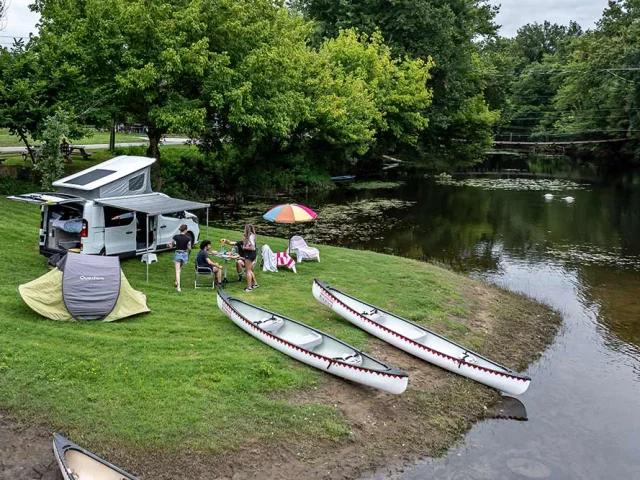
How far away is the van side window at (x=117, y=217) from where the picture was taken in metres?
17.0

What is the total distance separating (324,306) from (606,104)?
63648 millimetres

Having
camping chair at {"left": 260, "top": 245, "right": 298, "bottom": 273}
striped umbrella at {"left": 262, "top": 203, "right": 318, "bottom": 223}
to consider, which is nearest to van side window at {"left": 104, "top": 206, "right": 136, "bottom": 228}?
camping chair at {"left": 260, "top": 245, "right": 298, "bottom": 273}

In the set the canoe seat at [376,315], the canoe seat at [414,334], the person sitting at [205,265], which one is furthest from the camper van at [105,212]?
the canoe seat at [414,334]

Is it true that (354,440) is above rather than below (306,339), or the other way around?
below

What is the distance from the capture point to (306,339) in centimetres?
1353

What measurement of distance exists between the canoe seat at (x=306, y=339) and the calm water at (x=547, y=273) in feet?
11.7

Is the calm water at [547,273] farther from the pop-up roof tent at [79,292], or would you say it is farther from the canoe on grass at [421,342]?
the pop-up roof tent at [79,292]

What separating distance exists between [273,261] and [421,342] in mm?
6205

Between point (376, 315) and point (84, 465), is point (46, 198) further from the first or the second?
point (84, 465)

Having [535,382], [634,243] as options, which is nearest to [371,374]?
[535,382]

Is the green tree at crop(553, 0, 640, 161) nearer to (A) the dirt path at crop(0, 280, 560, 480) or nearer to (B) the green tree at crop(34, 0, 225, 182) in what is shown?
(B) the green tree at crop(34, 0, 225, 182)

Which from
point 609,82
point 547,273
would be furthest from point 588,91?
point 547,273

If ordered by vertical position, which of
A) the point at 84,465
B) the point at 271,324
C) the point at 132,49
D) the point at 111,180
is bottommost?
the point at 84,465

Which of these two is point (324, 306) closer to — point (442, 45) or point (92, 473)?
point (92, 473)
